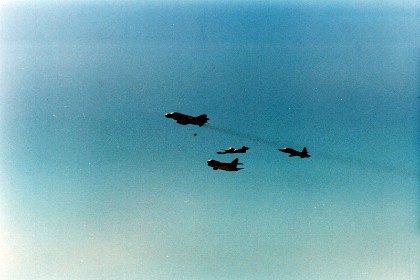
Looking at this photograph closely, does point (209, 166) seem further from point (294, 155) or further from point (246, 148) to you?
point (294, 155)

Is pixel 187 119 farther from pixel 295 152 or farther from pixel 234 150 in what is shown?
pixel 295 152

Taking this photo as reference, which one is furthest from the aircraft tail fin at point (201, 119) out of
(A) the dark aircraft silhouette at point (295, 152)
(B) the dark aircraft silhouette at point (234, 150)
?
(A) the dark aircraft silhouette at point (295, 152)

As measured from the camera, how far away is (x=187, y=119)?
64.4 metres

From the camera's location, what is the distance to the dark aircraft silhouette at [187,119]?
6419cm

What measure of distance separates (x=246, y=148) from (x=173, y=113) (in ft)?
44.6

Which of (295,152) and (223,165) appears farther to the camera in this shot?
(295,152)

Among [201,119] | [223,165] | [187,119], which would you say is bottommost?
[223,165]

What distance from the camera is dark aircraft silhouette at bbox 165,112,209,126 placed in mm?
64188

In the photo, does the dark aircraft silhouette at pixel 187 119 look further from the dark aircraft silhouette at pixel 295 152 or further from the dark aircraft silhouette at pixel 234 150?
the dark aircraft silhouette at pixel 295 152

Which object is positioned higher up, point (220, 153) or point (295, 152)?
point (295, 152)

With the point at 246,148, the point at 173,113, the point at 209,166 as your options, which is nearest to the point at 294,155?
the point at 246,148

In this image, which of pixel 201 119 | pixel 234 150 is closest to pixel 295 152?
pixel 234 150

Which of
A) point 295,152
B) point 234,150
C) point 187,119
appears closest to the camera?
point 187,119

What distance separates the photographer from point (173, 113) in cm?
6425
